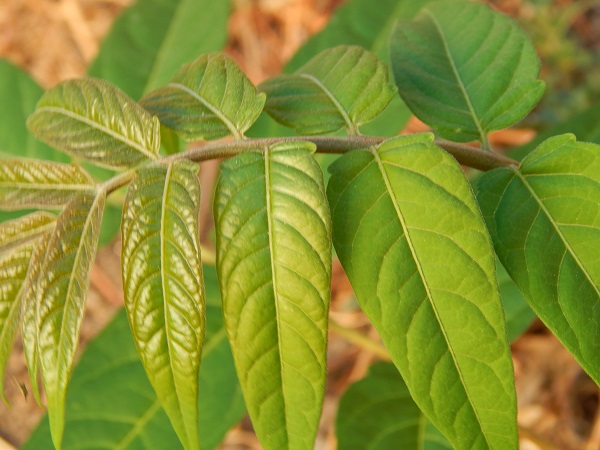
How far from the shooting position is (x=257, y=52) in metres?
2.60

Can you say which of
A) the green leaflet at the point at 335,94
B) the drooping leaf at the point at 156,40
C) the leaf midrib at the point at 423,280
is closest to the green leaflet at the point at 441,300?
the leaf midrib at the point at 423,280

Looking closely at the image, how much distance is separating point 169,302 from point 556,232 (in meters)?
0.40

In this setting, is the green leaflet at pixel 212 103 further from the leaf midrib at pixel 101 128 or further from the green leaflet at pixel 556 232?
the green leaflet at pixel 556 232

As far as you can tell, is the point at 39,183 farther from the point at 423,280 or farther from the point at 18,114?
the point at 18,114

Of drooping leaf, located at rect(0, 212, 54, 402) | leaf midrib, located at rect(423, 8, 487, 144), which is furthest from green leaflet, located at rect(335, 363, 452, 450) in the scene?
drooping leaf, located at rect(0, 212, 54, 402)

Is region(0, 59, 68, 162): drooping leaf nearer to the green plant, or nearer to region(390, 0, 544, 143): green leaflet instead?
the green plant

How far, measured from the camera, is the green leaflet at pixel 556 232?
0.66 meters

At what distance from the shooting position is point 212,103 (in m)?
0.75

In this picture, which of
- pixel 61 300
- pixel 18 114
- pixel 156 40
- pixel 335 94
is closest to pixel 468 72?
pixel 335 94

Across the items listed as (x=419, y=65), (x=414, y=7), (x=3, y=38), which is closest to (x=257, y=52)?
(x=3, y=38)

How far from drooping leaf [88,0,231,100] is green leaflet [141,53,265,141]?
0.59 metres

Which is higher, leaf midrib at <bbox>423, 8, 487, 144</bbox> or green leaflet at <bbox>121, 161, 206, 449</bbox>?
leaf midrib at <bbox>423, 8, 487, 144</bbox>

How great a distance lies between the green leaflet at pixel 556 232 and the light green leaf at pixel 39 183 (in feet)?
1.45

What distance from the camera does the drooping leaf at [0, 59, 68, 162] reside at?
1354 mm
